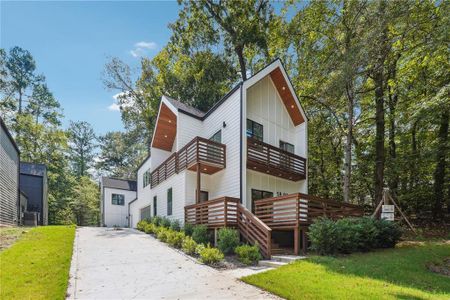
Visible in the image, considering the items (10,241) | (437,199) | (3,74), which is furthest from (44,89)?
(437,199)

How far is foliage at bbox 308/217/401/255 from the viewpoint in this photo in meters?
9.21

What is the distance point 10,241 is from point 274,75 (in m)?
14.7

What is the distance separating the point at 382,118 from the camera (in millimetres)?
18672

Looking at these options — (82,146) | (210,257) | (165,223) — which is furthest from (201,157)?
(82,146)

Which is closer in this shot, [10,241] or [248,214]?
[10,241]

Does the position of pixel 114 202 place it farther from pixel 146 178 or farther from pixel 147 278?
pixel 147 278

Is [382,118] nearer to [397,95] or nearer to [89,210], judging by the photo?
[397,95]

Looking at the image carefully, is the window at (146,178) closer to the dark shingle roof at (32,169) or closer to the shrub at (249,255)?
the dark shingle roof at (32,169)

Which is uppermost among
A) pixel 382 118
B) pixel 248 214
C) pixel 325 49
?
pixel 325 49

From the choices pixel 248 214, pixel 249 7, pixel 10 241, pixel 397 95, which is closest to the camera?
pixel 10 241

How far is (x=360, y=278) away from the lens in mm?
6664

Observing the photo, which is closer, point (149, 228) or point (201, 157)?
point (201, 157)

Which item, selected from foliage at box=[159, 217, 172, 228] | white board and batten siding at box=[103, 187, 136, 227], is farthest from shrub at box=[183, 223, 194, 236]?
white board and batten siding at box=[103, 187, 136, 227]

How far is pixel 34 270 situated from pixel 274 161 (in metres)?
11.1
